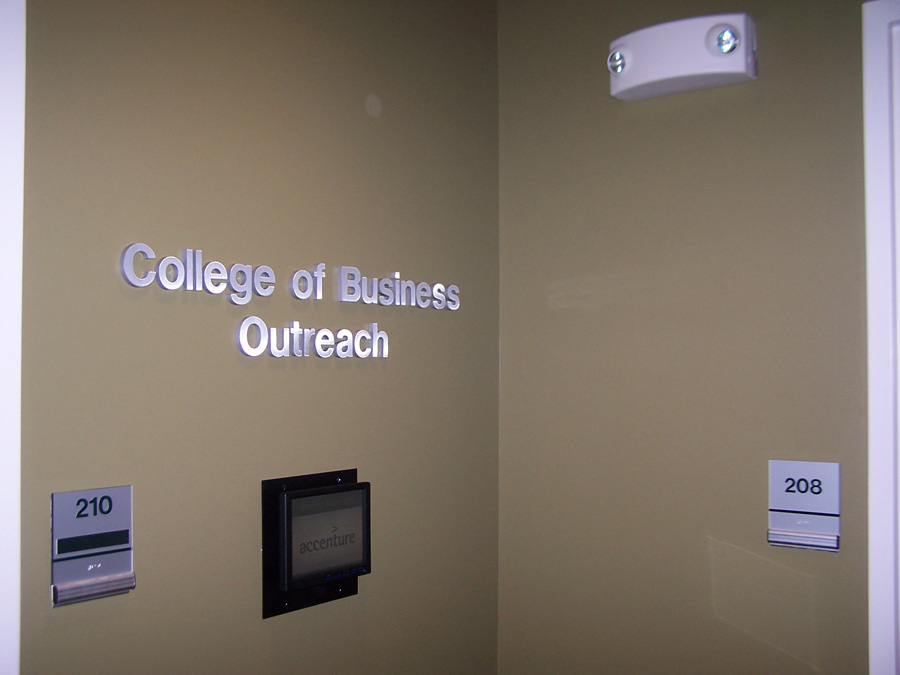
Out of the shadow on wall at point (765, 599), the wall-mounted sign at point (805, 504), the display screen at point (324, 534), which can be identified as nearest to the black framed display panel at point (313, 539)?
the display screen at point (324, 534)

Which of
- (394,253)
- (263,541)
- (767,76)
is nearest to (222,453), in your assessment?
(263,541)

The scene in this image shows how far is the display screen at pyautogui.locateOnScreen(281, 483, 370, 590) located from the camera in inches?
82.7

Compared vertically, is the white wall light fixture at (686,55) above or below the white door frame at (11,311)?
above

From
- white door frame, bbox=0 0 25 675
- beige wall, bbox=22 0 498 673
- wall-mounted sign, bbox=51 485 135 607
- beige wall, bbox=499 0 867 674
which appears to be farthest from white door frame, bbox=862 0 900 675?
white door frame, bbox=0 0 25 675

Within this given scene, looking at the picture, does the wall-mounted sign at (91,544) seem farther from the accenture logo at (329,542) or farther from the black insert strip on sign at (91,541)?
the accenture logo at (329,542)

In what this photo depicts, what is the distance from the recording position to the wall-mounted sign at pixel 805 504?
218cm

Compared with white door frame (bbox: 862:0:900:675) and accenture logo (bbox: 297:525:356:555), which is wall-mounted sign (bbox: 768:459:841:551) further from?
accenture logo (bbox: 297:525:356:555)

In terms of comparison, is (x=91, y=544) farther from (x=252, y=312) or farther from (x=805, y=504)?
(x=805, y=504)

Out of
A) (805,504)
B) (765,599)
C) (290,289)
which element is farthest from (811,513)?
(290,289)

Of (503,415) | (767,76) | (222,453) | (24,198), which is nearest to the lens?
(24,198)

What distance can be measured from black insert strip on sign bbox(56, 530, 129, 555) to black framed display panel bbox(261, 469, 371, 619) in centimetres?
41

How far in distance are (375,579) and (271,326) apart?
0.94 metres

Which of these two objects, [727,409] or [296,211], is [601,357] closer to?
[727,409]

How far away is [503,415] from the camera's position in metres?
2.93
